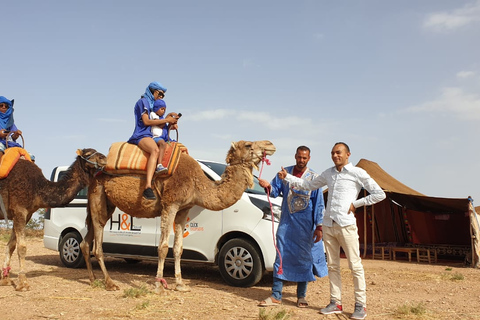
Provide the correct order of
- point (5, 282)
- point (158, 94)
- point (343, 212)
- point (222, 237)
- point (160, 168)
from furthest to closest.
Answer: point (222, 237)
point (158, 94)
point (5, 282)
point (160, 168)
point (343, 212)

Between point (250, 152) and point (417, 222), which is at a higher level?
point (250, 152)

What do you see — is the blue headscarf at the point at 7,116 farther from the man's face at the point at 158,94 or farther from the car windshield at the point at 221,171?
the car windshield at the point at 221,171

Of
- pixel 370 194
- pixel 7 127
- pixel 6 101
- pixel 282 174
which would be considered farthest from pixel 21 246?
pixel 370 194

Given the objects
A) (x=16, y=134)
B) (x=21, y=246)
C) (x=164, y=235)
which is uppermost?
(x=16, y=134)

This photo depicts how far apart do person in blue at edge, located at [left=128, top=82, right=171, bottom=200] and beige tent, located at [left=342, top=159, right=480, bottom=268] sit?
28.9 ft

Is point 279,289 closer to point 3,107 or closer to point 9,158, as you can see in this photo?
point 9,158

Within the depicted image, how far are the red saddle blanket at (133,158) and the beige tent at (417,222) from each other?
28.2 feet

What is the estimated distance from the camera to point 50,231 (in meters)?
10.6

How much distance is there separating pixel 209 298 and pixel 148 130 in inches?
117

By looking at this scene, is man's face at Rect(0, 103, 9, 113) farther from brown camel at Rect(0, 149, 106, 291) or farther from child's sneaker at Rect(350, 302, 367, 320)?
child's sneaker at Rect(350, 302, 367, 320)

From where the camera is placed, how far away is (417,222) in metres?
15.4

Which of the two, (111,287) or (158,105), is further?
(158,105)

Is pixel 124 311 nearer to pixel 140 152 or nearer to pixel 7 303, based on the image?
pixel 7 303

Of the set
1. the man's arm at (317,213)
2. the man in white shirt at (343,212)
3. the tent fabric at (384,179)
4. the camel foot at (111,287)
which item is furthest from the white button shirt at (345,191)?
the tent fabric at (384,179)
